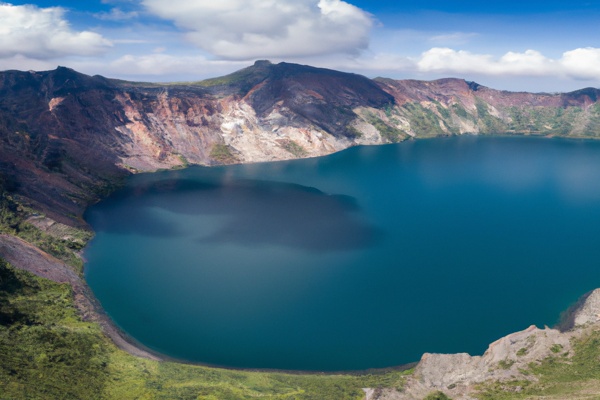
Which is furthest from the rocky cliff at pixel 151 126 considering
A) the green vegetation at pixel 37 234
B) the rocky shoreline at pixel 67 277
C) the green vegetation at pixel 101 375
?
the green vegetation at pixel 101 375

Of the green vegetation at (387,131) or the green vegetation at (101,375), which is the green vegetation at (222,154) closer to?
the green vegetation at (387,131)

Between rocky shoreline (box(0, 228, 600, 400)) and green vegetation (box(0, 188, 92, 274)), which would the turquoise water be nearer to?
rocky shoreline (box(0, 228, 600, 400))

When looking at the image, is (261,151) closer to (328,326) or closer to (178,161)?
(178,161)

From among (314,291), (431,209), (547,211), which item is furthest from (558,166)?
(314,291)

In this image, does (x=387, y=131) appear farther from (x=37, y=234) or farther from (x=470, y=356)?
(x=470, y=356)

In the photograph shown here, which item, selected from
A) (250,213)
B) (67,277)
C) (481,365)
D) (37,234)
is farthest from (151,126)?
(481,365)

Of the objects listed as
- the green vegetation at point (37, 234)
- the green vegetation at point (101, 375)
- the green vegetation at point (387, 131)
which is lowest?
the green vegetation at point (101, 375)

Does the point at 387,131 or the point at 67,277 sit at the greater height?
the point at 387,131
